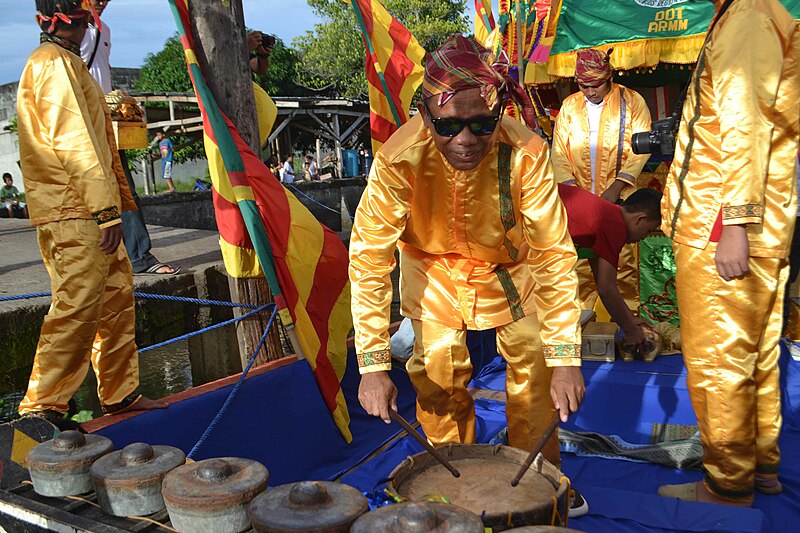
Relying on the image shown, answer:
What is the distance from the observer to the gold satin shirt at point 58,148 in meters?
2.66

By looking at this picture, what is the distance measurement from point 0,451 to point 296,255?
146cm

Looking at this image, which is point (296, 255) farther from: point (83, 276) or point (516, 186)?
point (516, 186)

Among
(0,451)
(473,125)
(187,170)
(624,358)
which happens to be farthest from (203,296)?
(187,170)

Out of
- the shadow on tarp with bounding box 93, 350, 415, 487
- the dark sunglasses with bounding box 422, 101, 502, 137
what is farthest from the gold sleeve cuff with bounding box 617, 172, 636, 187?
the dark sunglasses with bounding box 422, 101, 502, 137

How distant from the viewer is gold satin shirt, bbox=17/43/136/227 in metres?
2.66

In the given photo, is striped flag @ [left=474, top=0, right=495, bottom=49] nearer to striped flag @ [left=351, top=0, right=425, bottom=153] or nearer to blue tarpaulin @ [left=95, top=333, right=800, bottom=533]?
striped flag @ [left=351, top=0, right=425, bottom=153]

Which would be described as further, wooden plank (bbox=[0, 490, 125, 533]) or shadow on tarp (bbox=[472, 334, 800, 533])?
shadow on tarp (bbox=[472, 334, 800, 533])

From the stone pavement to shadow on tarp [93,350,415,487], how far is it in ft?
7.82

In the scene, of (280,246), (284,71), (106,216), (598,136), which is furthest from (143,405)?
(284,71)

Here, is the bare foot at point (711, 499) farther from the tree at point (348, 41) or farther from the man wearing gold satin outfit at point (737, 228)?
the tree at point (348, 41)

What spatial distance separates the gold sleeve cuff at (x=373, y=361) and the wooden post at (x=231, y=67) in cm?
139

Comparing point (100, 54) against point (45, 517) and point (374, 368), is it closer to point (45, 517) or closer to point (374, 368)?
point (374, 368)

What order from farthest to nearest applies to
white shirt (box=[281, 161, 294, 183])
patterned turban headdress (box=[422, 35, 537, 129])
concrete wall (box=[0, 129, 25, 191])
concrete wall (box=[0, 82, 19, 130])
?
concrete wall (box=[0, 82, 19, 130]), concrete wall (box=[0, 129, 25, 191]), white shirt (box=[281, 161, 294, 183]), patterned turban headdress (box=[422, 35, 537, 129])

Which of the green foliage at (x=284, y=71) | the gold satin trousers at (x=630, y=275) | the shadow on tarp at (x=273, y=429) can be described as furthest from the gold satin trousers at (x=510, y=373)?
the green foliage at (x=284, y=71)
